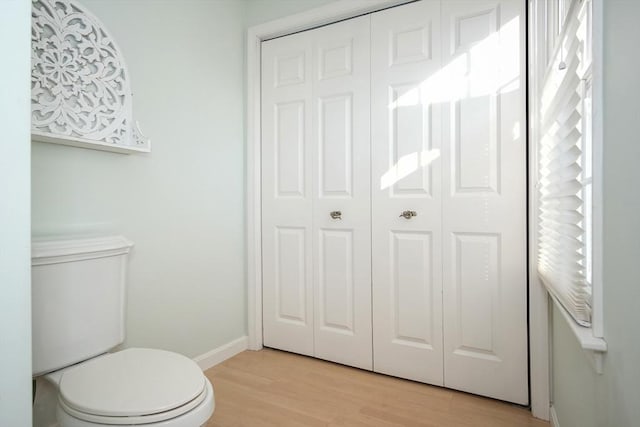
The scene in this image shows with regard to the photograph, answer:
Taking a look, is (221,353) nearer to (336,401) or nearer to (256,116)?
(336,401)

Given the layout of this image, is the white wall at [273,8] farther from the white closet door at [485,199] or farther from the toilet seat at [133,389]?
the toilet seat at [133,389]

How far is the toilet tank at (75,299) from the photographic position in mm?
1247

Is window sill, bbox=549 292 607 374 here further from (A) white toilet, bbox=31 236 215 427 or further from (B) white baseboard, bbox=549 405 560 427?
(A) white toilet, bbox=31 236 215 427

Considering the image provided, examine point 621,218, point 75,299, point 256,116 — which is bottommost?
point 75,299

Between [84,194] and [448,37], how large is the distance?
6.19ft

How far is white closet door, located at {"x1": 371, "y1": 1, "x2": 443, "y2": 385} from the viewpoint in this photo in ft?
6.21

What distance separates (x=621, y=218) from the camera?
2.32 feet

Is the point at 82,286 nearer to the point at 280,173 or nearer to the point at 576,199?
the point at 280,173

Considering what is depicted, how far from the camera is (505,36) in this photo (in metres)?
1.72

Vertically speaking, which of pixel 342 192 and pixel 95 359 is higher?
pixel 342 192

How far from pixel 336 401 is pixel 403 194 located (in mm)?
1121

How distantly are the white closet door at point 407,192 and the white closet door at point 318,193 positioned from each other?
0.08 m

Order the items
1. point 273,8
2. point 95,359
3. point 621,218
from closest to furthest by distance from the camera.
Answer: point 621,218 → point 95,359 → point 273,8

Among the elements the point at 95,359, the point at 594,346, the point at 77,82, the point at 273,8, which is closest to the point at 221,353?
the point at 95,359
